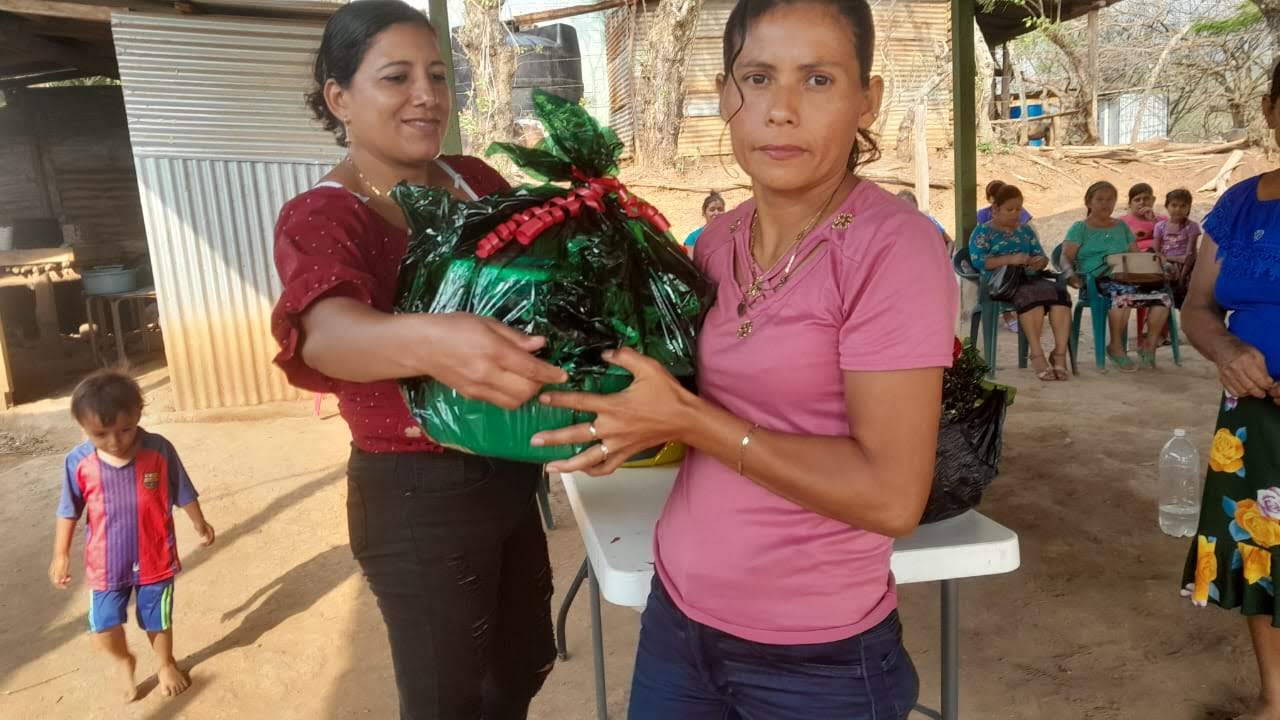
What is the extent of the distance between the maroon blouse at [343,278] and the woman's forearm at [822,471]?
532 mm

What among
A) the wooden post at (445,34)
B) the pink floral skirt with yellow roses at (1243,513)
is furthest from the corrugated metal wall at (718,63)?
the pink floral skirt with yellow roses at (1243,513)

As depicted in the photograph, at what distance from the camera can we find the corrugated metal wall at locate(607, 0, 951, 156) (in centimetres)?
1421

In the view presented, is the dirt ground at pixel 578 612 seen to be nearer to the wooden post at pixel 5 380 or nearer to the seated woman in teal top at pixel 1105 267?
the seated woman in teal top at pixel 1105 267

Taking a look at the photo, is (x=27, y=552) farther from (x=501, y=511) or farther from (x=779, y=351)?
(x=779, y=351)

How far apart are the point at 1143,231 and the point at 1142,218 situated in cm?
24

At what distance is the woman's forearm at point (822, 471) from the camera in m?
0.97

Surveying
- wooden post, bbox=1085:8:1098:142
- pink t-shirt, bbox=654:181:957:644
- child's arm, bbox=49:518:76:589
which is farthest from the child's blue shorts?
wooden post, bbox=1085:8:1098:142

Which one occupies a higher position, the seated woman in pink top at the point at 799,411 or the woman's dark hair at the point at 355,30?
the woman's dark hair at the point at 355,30

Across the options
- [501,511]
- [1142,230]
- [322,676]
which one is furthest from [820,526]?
[1142,230]

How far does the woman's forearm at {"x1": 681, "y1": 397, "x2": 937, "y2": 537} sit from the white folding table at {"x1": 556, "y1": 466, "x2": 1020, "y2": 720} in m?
0.54

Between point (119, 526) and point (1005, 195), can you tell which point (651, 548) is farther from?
point (1005, 195)

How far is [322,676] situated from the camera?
3045mm

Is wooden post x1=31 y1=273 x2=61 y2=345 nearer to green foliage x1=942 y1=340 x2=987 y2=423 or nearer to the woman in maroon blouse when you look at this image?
the woman in maroon blouse

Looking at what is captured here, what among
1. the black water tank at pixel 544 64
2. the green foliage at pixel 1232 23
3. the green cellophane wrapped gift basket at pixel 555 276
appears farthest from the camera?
the green foliage at pixel 1232 23
